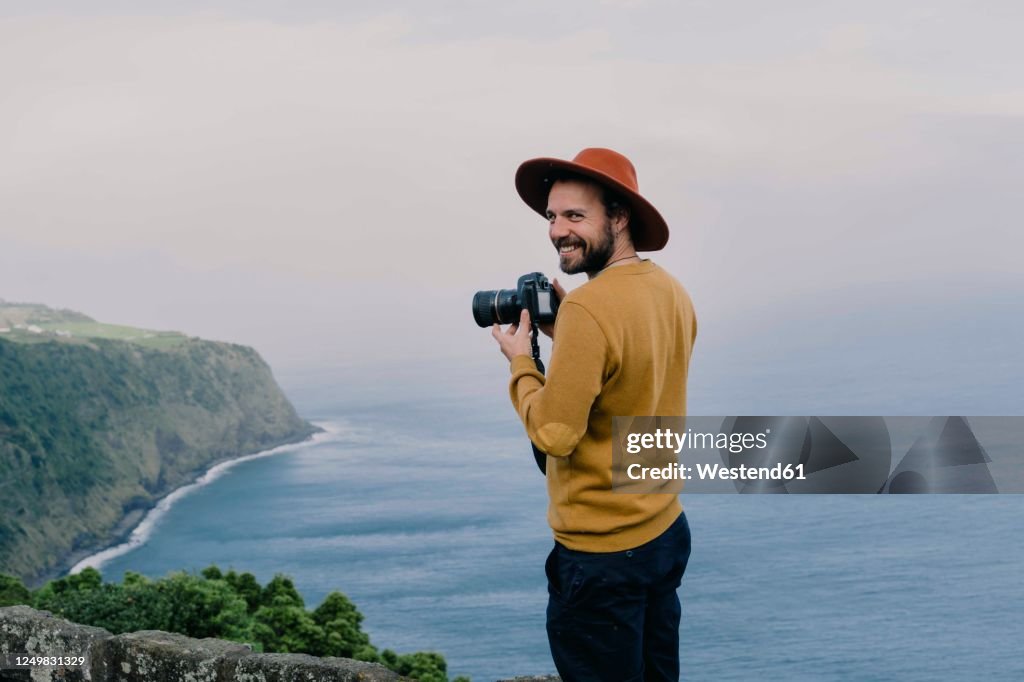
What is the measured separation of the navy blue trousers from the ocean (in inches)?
2385

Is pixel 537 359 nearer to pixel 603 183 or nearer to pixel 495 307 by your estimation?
pixel 495 307

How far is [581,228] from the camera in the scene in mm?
2855

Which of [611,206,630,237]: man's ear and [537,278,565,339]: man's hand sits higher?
[611,206,630,237]: man's ear

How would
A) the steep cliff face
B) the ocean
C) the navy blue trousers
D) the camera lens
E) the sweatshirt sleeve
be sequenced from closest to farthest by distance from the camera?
the sweatshirt sleeve
the navy blue trousers
the camera lens
the ocean
the steep cliff face

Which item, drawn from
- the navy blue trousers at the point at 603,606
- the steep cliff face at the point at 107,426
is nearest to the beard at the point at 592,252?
the navy blue trousers at the point at 603,606

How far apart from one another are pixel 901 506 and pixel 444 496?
135ft

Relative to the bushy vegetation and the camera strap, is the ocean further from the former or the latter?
the camera strap

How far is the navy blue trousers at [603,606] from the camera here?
280 cm

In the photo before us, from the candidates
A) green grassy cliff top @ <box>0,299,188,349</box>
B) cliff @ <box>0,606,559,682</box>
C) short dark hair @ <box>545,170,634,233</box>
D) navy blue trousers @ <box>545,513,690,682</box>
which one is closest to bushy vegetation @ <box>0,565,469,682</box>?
cliff @ <box>0,606,559,682</box>

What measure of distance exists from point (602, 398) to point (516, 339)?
37 cm

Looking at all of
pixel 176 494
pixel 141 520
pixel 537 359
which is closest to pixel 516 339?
pixel 537 359

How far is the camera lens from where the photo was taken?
317 centimetres

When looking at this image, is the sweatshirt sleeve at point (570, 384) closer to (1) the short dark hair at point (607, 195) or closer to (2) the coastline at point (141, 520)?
(1) the short dark hair at point (607, 195)

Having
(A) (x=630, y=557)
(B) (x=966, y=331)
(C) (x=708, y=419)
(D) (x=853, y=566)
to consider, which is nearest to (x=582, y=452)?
(A) (x=630, y=557)
